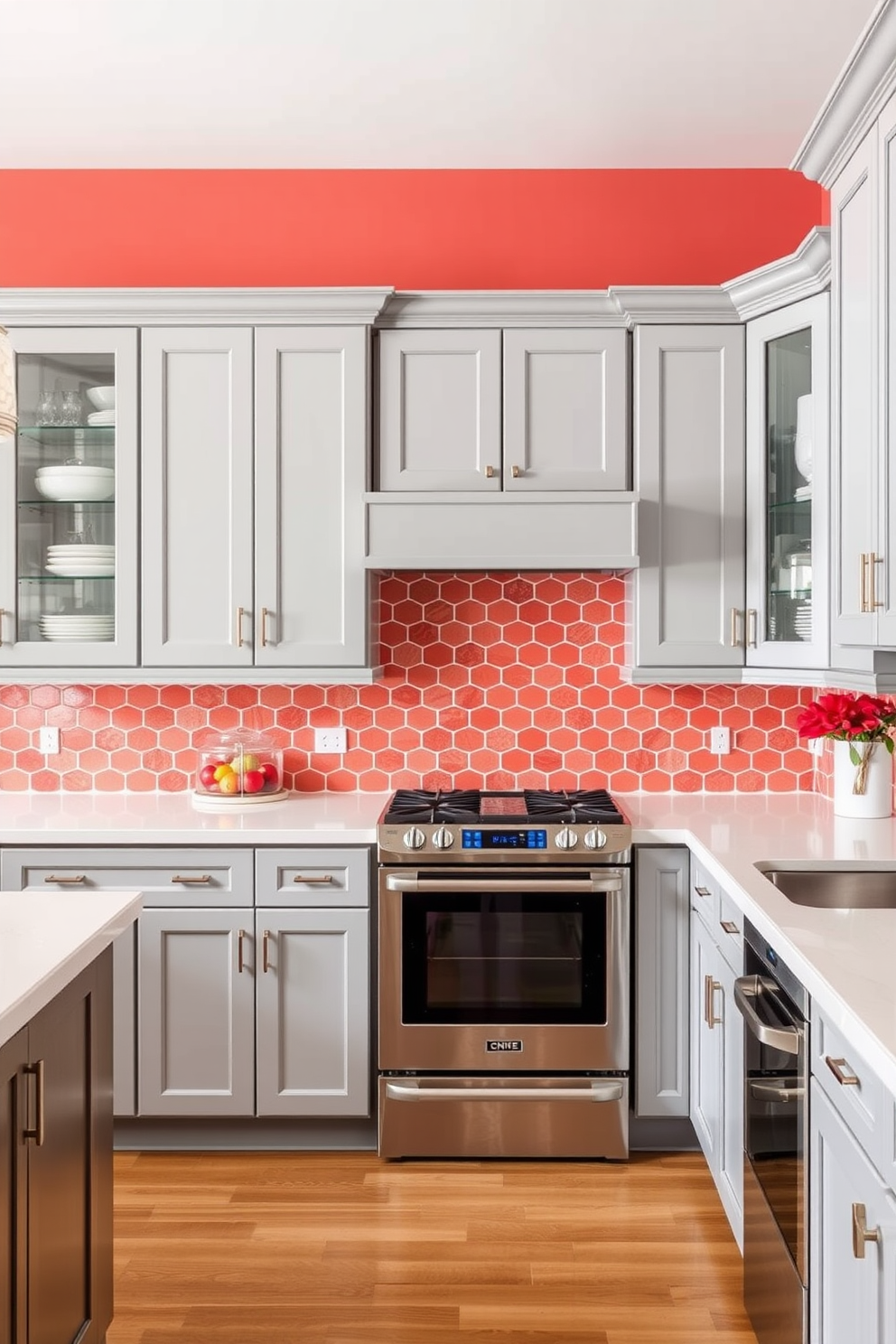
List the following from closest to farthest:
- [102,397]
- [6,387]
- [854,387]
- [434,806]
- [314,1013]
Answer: [6,387]
[854,387]
[314,1013]
[434,806]
[102,397]

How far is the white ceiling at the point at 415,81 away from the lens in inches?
105

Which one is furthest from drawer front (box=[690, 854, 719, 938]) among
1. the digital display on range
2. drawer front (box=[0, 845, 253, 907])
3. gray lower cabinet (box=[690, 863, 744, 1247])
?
drawer front (box=[0, 845, 253, 907])

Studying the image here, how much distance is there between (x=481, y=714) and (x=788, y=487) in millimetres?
1192

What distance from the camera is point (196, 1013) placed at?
115 inches

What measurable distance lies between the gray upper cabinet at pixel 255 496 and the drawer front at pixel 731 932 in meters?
1.26

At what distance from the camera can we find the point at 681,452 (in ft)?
10.2

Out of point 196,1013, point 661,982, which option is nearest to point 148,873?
point 196,1013

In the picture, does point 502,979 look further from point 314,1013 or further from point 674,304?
point 674,304

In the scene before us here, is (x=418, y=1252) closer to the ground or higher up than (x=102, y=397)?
closer to the ground

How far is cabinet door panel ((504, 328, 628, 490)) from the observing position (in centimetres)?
312

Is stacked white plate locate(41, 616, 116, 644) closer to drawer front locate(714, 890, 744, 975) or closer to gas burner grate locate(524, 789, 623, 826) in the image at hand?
gas burner grate locate(524, 789, 623, 826)

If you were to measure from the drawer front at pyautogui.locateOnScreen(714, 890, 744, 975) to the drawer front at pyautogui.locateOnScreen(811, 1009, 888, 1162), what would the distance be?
0.57m

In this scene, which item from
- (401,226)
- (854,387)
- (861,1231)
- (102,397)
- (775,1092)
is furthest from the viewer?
(401,226)

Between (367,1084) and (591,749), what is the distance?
1.26 m
